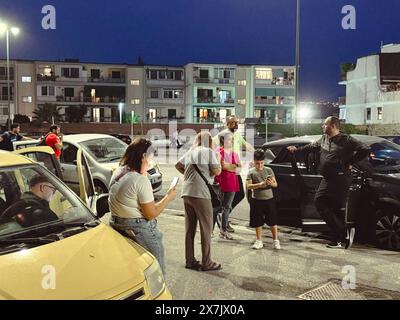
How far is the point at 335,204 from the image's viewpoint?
23.1ft

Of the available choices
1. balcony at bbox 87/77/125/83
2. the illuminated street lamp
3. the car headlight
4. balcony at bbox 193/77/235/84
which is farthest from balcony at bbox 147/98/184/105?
the car headlight

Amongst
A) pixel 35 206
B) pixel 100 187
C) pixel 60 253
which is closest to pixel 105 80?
pixel 100 187

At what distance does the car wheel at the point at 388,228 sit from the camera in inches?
276

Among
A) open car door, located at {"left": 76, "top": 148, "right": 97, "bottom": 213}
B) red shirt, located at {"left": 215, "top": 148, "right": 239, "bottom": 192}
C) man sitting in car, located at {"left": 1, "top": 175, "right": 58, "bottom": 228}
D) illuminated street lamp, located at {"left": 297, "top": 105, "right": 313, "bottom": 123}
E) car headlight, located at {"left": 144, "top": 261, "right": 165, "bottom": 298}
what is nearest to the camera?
car headlight, located at {"left": 144, "top": 261, "right": 165, "bottom": 298}

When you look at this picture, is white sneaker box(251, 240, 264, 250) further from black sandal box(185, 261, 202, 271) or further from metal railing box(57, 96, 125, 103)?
metal railing box(57, 96, 125, 103)

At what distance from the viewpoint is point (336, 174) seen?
6.99 m

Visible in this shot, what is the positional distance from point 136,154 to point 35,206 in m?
1.00

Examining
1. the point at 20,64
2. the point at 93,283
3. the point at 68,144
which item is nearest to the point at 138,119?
the point at 20,64

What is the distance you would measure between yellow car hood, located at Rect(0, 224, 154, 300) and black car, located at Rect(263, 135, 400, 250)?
13.5 ft

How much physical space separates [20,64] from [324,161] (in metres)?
61.8

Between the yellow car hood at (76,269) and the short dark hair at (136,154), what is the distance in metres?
0.83

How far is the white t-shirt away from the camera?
14.7 ft
